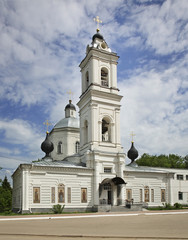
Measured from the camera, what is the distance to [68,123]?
42594 millimetres

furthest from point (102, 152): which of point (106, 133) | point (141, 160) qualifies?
point (141, 160)

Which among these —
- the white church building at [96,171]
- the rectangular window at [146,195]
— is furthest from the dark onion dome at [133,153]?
the rectangular window at [146,195]

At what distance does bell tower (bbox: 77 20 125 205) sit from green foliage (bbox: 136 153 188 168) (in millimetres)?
23988

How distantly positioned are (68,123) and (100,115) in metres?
11.7

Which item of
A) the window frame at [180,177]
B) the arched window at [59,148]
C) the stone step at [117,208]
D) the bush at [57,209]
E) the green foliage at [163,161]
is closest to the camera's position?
the bush at [57,209]

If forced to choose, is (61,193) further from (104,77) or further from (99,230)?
(99,230)

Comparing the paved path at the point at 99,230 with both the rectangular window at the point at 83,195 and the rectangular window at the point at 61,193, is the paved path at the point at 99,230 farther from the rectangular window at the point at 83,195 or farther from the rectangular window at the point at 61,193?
the rectangular window at the point at 83,195

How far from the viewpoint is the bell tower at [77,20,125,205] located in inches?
1179

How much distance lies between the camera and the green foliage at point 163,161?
5475 centimetres

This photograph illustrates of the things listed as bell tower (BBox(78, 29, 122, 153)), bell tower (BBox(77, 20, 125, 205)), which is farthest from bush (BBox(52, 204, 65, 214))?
bell tower (BBox(78, 29, 122, 153))

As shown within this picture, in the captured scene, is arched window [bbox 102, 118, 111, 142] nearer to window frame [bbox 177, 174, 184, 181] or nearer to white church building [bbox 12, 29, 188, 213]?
white church building [bbox 12, 29, 188, 213]

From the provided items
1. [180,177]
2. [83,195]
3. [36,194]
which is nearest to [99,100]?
[83,195]

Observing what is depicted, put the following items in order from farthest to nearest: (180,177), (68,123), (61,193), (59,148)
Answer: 1. (68,123)
2. (59,148)
3. (180,177)
4. (61,193)

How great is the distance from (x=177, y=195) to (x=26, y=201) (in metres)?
22.1
